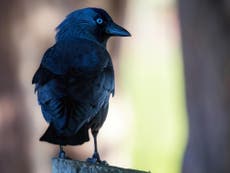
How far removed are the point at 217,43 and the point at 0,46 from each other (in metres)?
2.34

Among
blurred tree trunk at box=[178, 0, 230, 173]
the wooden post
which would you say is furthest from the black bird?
blurred tree trunk at box=[178, 0, 230, 173]

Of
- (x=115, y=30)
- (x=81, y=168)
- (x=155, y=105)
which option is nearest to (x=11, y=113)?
(x=155, y=105)

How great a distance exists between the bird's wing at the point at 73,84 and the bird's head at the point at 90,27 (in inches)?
16.8

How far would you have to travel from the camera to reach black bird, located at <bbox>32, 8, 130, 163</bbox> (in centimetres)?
433

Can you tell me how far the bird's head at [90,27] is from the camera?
5.47 metres

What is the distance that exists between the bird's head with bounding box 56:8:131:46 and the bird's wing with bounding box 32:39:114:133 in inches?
16.8

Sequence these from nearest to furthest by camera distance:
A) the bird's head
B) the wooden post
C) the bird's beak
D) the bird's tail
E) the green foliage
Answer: the wooden post → the bird's tail → the bird's beak → the bird's head → the green foliage

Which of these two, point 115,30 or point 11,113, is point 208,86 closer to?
point 115,30

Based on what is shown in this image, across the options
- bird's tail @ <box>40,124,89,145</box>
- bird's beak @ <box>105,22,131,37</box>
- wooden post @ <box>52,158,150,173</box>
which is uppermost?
bird's beak @ <box>105,22,131,37</box>

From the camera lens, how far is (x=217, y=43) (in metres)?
4.42

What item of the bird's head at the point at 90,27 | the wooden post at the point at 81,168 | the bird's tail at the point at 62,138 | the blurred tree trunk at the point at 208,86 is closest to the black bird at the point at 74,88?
the bird's tail at the point at 62,138

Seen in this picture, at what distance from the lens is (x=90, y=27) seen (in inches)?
218

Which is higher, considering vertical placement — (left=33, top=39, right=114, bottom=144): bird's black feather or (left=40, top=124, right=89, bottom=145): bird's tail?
(left=33, top=39, right=114, bottom=144): bird's black feather

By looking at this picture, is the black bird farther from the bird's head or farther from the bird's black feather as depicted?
the bird's head
